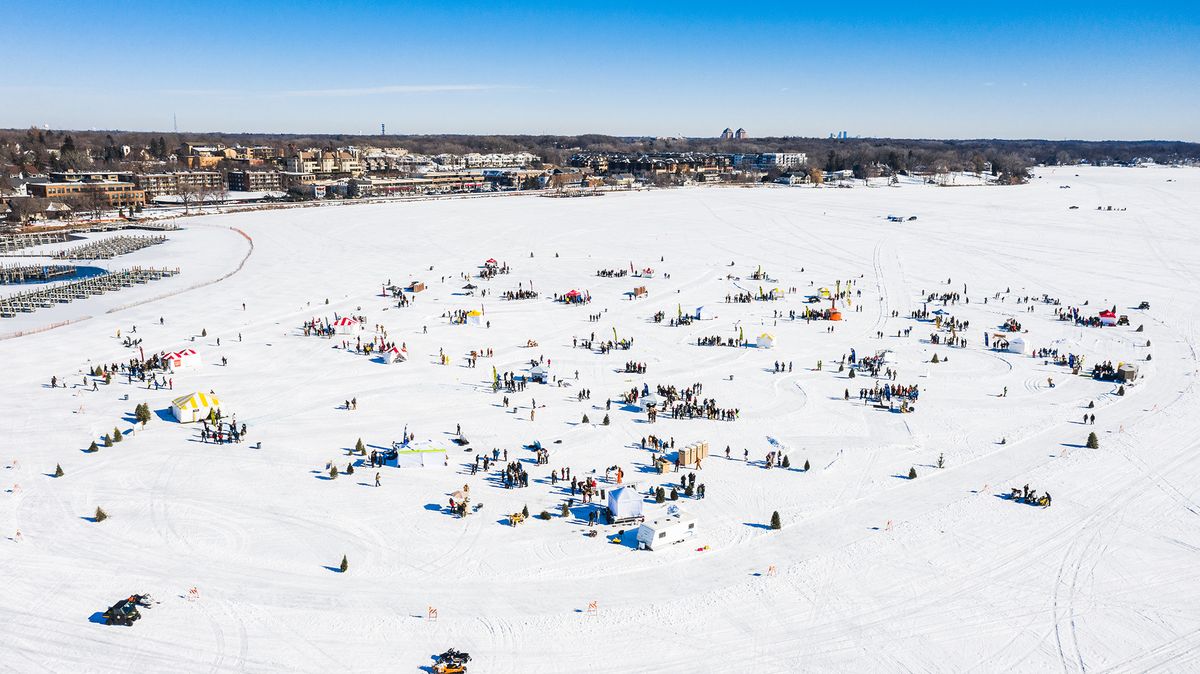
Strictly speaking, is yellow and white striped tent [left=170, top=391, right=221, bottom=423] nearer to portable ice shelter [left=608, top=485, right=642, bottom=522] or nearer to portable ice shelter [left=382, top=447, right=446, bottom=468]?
portable ice shelter [left=382, top=447, right=446, bottom=468]

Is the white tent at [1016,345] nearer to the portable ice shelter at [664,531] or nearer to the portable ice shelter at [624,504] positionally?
the portable ice shelter at [664,531]

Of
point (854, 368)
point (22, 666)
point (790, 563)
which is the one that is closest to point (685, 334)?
point (854, 368)

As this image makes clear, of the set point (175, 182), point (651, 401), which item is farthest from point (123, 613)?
point (175, 182)

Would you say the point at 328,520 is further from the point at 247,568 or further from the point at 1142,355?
the point at 1142,355

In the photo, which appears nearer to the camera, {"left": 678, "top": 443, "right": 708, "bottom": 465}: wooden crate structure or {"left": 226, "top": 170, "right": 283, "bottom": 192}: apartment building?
{"left": 678, "top": 443, "right": 708, "bottom": 465}: wooden crate structure

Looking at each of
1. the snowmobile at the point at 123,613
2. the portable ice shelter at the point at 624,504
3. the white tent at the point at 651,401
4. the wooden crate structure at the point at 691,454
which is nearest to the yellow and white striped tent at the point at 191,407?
the snowmobile at the point at 123,613

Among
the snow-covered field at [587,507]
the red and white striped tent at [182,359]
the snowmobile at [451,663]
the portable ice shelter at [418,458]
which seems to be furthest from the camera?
the red and white striped tent at [182,359]

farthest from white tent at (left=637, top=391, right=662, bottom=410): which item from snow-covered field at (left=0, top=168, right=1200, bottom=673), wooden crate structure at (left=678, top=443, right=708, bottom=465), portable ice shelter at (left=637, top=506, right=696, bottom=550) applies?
portable ice shelter at (left=637, top=506, right=696, bottom=550)
